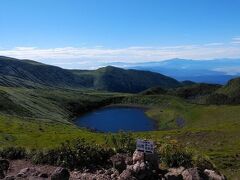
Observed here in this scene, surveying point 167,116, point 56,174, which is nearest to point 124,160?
point 56,174

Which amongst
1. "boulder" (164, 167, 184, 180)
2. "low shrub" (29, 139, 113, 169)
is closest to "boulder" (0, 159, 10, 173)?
"low shrub" (29, 139, 113, 169)

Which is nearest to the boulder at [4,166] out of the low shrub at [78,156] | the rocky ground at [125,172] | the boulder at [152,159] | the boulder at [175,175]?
the rocky ground at [125,172]

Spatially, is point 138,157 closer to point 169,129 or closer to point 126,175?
point 126,175

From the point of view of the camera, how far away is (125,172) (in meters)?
23.3

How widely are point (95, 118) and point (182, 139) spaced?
103 m

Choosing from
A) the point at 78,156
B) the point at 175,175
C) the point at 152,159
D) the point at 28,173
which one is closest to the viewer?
the point at 175,175

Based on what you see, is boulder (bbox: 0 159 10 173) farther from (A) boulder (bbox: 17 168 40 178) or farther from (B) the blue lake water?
(B) the blue lake water

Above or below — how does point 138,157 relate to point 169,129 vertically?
above

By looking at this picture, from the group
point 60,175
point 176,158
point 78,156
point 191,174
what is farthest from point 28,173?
point 191,174

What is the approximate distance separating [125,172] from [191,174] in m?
3.40

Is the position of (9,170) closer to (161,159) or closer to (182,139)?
(161,159)

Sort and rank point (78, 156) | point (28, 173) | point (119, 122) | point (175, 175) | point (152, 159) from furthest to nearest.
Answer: point (119, 122)
point (78, 156)
point (28, 173)
point (152, 159)
point (175, 175)

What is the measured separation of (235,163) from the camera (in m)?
55.7

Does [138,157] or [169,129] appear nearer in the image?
[138,157]
